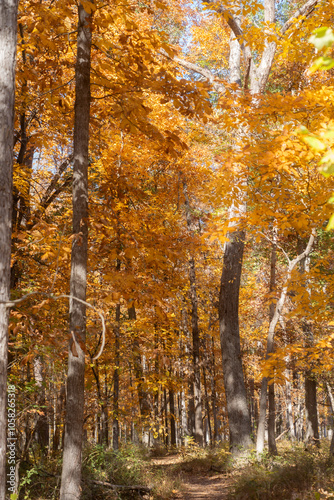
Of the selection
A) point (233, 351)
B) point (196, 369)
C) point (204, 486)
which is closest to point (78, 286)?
point (233, 351)

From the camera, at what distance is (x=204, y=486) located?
353 inches

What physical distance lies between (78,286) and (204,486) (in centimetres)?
688

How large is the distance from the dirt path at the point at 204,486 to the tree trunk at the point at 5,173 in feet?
19.7

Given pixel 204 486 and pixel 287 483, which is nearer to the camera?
pixel 287 483

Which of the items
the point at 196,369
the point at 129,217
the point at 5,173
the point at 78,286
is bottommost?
the point at 196,369

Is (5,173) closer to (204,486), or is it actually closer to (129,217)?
(129,217)

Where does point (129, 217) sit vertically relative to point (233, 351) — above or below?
above

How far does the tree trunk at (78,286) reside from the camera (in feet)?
13.7

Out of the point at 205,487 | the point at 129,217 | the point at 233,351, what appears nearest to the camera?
the point at 129,217

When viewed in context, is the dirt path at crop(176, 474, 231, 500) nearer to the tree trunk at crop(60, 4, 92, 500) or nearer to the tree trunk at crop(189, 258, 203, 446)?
the tree trunk at crop(189, 258, 203, 446)

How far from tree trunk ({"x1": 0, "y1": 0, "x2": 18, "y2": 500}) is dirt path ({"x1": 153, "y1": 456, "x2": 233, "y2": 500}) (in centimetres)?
602

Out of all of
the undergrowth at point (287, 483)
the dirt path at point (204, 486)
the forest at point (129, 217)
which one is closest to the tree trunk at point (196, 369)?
the forest at point (129, 217)

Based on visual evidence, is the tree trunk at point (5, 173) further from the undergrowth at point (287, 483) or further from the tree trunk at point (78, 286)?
the undergrowth at point (287, 483)

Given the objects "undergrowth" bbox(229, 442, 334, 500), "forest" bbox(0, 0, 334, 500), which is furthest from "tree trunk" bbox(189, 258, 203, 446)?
"undergrowth" bbox(229, 442, 334, 500)
